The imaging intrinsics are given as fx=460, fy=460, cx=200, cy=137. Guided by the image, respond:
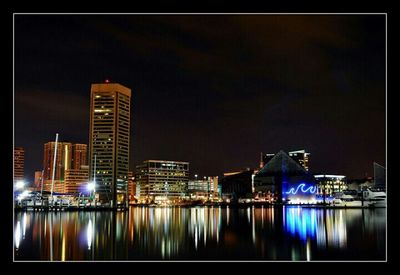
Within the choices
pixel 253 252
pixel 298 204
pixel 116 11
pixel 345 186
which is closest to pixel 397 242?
pixel 116 11

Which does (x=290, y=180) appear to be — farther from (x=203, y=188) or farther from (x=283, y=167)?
(x=203, y=188)

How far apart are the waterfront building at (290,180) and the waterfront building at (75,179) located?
39.3m

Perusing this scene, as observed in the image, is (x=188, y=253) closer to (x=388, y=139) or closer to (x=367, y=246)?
(x=367, y=246)

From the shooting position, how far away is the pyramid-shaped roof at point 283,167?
5550 centimetres

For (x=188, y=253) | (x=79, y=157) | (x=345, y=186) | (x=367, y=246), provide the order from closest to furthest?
(x=188, y=253), (x=367, y=246), (x=345, y=186), (x=79, y=157)

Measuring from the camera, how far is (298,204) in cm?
5359

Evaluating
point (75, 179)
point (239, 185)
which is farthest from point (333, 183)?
point (75, 179)

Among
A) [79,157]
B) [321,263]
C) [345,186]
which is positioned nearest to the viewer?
[321,263]

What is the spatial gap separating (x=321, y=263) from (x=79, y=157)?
305ft

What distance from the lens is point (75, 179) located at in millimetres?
86438

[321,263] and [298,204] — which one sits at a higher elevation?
[321,263]

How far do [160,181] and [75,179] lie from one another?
16.3 meters

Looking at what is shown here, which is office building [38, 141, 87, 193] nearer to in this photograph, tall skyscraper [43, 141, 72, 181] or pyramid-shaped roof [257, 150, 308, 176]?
tall skyscraper [43, 141, 72, 181]

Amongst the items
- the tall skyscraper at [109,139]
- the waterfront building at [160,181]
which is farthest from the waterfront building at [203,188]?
the tall skyscraper at [109,139]
